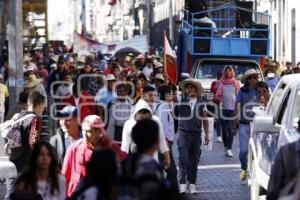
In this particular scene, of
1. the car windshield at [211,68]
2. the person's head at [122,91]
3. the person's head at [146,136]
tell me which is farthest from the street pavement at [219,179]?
the person's head at [146,136]

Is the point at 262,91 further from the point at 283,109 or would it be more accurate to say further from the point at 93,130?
the point at 93,130

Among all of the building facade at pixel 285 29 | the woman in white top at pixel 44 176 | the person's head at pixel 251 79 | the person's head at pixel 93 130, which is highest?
the building facade at pixel 285 29

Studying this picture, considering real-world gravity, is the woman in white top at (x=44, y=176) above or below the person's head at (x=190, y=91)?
below

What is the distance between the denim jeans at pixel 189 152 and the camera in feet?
48.9

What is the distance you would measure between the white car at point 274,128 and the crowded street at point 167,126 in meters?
0.02

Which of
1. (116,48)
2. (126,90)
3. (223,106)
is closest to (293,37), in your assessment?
(116,48)

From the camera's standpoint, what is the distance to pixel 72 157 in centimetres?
916

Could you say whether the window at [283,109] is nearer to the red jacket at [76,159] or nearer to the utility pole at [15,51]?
the red jacket at [76,159]

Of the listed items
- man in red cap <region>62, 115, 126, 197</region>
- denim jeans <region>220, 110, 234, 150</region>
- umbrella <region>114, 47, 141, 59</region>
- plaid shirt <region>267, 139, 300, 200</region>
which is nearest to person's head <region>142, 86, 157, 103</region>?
man in red cap <region>62, 115, 126, 197</region>

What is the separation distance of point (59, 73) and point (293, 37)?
1597 centimetres

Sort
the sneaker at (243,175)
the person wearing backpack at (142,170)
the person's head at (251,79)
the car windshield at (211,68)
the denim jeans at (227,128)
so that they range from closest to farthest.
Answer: the person wearing backpack at (142,170)
the sneaker at (243,175)
the person's head at (251,79)
the denim jeans at (227,128)
the car windshield at (211,68)

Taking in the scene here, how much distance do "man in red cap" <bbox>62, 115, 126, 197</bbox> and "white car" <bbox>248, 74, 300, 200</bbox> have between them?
162cm

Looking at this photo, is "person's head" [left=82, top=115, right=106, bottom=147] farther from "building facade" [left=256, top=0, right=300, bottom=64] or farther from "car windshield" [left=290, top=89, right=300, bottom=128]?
"building facade" [left=256, top=0, right=300, bottom=64]

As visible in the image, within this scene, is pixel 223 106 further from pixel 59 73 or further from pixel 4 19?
pixel 4 19
